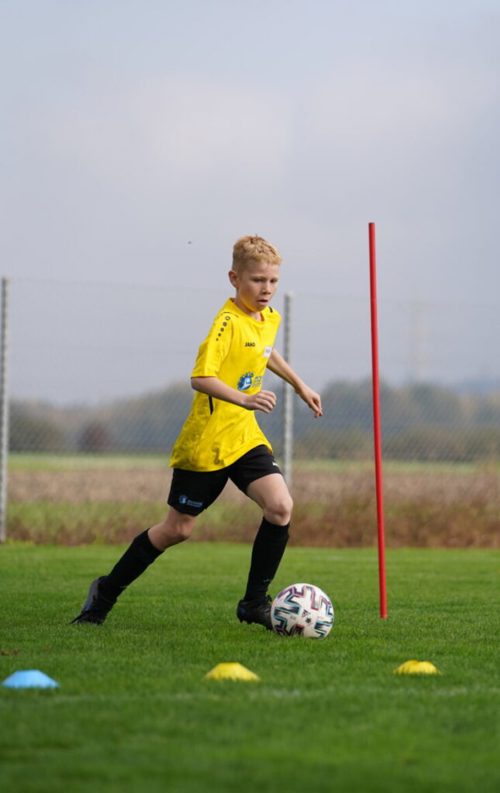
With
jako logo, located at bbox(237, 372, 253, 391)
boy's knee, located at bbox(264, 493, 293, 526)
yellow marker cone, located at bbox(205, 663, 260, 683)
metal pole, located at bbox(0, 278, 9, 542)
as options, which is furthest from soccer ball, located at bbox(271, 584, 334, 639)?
metal pole, located at bbox(0, 278, 9, 542)

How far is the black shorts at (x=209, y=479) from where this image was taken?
21.6 feet

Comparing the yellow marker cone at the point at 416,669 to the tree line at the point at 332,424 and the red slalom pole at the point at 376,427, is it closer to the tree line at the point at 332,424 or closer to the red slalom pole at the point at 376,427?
the red slalom pole at the point at 376,427

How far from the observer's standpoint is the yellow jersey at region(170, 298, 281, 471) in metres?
6.56

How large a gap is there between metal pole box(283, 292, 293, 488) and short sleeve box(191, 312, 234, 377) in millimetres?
7352

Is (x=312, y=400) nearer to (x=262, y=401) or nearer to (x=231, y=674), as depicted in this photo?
(x=262, y=401)

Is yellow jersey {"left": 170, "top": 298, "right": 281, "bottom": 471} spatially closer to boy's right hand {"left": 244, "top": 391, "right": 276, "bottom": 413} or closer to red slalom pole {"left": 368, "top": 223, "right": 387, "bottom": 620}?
boy's right hand {"left": 244, "top": 391, "right": 276, "bottom": 413}

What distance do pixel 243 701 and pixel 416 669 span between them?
1.00 meters

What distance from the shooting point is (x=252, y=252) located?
259 inches

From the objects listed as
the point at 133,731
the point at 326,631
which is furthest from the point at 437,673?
the point at 133,731

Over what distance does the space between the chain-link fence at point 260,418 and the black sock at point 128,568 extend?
6.49 meters

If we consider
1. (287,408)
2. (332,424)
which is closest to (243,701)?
(287,408)

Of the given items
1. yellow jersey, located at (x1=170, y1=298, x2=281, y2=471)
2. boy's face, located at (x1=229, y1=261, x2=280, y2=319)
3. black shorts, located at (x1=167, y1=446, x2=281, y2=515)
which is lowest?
black shorts, located at (x1=167, y1=446, x2=281, y2=515)

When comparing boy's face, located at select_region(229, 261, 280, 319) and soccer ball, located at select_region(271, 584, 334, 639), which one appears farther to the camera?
boy's face, located at select_region(229, 261, 280, 319)

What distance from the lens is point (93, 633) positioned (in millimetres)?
6270
